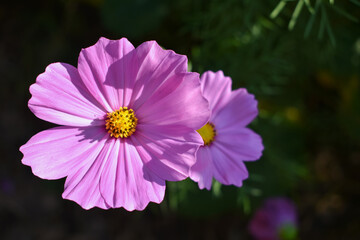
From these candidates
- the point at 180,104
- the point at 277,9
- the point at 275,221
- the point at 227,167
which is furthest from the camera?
the point at 275,221

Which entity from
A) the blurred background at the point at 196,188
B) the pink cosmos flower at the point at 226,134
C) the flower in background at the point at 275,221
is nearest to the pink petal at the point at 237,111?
the pink cosmos flower at the point at 226,134

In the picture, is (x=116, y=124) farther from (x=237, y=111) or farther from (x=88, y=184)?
(x=237, y=111)

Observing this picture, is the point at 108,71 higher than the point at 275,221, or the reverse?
the point at 108,71

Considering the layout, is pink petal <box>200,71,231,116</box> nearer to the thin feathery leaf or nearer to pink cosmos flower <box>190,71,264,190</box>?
pink cosmos flower <box>190,71,264,190</box>

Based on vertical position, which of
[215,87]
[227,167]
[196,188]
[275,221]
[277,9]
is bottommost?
[275,221]

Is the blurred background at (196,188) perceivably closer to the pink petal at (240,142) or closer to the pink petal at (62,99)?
the pink petal at (240,142)

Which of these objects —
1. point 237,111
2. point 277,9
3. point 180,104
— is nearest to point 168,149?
point 180,104

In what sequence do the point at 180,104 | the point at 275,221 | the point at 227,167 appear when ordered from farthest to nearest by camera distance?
the point at 275,221, the point at 227,167, the point at 180,104

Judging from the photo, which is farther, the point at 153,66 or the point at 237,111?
the point at 237,111
